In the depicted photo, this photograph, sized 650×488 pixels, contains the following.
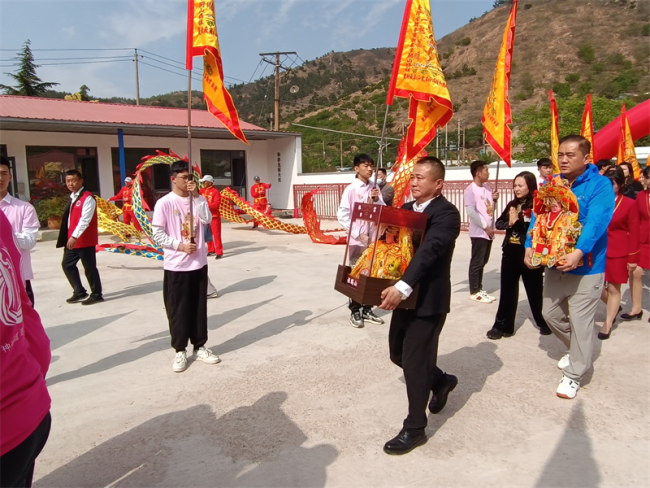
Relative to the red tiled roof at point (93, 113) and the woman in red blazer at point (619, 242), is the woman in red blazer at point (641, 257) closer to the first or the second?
the woman in red blazer at point (619, 242)

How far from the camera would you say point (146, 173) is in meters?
18.2

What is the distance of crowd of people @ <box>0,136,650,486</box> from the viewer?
1571 mm

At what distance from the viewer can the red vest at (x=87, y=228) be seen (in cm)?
609

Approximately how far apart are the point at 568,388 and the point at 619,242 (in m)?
2.10

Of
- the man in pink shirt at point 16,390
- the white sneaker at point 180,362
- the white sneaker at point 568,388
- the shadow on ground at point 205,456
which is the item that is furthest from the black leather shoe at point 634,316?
the man in pink shirt at point 16,390

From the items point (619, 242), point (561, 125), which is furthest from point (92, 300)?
point (561, 125)

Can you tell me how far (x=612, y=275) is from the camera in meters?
4.66

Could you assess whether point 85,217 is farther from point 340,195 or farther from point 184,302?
point 340,195

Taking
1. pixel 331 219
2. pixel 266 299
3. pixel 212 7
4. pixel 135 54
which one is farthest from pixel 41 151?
pixel 135 54

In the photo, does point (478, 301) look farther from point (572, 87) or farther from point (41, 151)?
point (572, 87)

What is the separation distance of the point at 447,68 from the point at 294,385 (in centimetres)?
8186

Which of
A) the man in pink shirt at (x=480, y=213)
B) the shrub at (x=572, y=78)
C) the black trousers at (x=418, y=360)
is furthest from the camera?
the shrub at (x=572, y=78)

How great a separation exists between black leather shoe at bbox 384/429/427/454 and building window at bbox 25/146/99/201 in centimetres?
1639

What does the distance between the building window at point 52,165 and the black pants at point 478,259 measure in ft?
48.7
